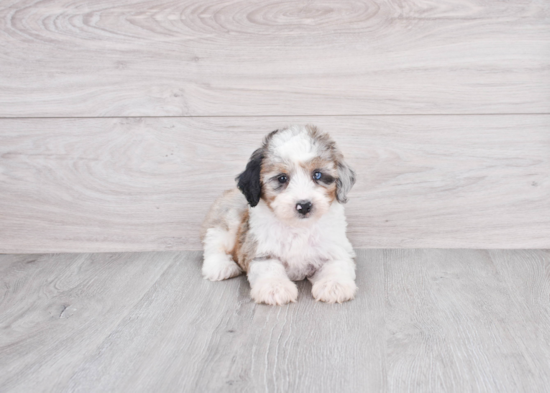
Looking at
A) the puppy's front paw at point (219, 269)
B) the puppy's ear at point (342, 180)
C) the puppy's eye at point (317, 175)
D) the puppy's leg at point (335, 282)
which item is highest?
the puppy's eye at point (317, 175)

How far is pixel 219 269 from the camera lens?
2.08 metres

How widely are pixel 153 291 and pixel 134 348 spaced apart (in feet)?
1.54

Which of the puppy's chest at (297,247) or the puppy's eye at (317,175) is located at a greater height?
the puppy's eye at (317,175)

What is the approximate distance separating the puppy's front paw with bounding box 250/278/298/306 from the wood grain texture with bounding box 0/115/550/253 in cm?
66

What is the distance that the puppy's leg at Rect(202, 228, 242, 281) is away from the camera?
2.08 metres

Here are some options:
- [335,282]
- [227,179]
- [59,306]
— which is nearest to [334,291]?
[335,282]

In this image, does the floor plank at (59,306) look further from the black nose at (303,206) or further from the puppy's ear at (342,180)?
the puppy's ear at (342,180)

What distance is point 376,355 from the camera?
56.5 inches

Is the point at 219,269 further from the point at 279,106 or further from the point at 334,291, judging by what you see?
the point at 279,106

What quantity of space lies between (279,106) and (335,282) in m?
0.83

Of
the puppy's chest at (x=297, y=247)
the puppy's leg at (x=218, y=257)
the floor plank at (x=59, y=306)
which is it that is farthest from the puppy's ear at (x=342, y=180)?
the floor plank at (x=59, y=306)

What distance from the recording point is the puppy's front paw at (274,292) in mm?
1789

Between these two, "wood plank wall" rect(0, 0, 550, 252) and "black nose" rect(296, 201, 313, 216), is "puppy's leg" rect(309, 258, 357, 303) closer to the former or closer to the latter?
"black nose" rect(296, 201, 313, 216)

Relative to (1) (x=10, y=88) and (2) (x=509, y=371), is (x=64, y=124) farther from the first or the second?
(2) (x=509, y=371)
